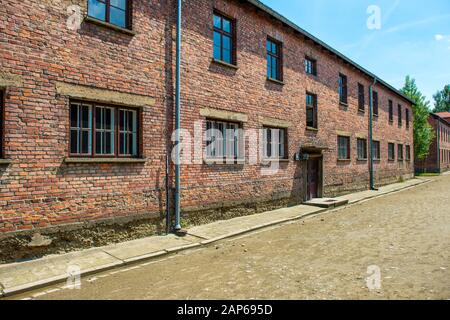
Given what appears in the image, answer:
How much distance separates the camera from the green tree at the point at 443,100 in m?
76.3

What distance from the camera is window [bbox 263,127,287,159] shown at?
1105 centimetres

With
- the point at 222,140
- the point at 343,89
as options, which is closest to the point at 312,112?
the point at 343,89

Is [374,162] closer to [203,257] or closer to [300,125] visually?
[300,125]

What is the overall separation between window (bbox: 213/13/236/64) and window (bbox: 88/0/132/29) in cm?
294

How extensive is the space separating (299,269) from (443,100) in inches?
3659

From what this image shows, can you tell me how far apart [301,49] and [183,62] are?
674 cm

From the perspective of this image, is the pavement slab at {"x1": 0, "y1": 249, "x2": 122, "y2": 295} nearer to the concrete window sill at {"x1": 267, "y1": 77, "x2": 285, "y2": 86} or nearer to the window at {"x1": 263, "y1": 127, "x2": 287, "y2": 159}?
the window at {"x1": 263, "y1": 127, "x2": 287, "y2": 159}

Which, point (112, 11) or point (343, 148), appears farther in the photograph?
point (343, 148)

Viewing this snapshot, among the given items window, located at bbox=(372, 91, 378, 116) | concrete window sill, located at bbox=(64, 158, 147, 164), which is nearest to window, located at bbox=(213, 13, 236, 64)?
concrete window sill, located at bbox=(64, 158, 147, 164)

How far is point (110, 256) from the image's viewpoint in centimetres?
580

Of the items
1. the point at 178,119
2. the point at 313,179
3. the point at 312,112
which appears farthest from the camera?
the point at 312,112

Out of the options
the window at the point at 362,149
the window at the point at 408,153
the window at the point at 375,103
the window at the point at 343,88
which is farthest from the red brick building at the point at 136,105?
the window at the point at 408,153

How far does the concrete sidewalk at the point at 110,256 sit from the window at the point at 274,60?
5.83 m

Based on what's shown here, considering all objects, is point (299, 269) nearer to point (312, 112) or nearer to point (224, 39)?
point (224, 39)
